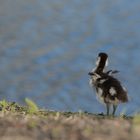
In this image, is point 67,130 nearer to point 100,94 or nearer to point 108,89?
point 108,89

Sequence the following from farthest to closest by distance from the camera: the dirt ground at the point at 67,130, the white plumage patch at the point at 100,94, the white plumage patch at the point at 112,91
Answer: the white plumage patch at the point at 100,94, the white plumage patch at the point at 112,91, the dirt ground at the point at 67,130

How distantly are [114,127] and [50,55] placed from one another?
17.1m

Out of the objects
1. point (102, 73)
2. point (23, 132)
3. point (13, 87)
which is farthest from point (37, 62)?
point (23, 132)

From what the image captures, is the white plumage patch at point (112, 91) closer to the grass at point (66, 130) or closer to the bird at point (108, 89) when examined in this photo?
the bird at point (108, 89)

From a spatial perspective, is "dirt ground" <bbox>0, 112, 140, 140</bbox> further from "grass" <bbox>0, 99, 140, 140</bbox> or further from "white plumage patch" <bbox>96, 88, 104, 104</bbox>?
"white plumage patch" <bbox>96, 88, 104, 104</bbox>

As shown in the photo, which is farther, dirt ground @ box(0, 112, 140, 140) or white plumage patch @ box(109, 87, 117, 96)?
white plumage patch @ box(109, 87, 117, 96)

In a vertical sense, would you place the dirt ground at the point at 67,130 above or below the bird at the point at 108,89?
below

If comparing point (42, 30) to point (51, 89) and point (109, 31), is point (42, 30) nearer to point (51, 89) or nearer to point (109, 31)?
point (109, 31)

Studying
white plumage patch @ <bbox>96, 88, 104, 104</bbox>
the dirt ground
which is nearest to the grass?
the dirt ground

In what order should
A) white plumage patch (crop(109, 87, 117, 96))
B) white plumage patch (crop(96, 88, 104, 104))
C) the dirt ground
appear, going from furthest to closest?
white plumage patch (crop(96, 88, 104, 104)) < white plumage patch (crop(109, 87, 117, 96)) < the dirt ground

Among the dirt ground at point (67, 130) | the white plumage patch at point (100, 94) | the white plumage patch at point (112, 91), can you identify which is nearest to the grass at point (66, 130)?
the dirt ground at point (67, 130)

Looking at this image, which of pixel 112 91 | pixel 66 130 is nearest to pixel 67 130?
pixel 66 130

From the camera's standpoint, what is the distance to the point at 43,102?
736 inches

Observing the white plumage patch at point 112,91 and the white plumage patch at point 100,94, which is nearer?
the white plumage patch at point 112,91
